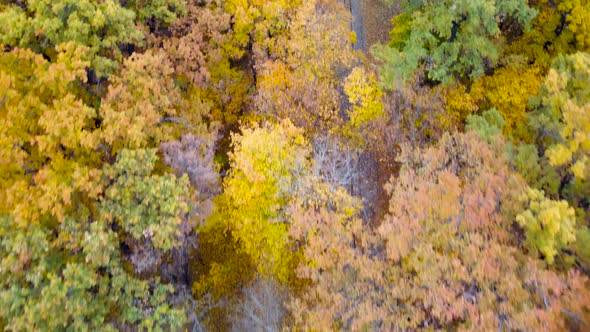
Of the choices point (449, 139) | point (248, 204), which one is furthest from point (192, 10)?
point (449, 139)

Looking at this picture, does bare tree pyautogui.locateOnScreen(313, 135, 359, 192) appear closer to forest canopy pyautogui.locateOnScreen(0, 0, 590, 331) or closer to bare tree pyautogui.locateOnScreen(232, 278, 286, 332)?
forest canopy pyautogui.locateOnScreen(0, 0, 590, 331)

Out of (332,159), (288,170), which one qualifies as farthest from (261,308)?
(332,159)

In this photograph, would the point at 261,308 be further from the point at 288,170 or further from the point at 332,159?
the point at 332,159

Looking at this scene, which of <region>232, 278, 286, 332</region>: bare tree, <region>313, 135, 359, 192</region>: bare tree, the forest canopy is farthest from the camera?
<region>313, 135, 359, 192</region>: bare tree

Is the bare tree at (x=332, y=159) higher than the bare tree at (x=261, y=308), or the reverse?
the bare tree at (x=332, y=159)

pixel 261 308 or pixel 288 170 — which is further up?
pixel 288 170

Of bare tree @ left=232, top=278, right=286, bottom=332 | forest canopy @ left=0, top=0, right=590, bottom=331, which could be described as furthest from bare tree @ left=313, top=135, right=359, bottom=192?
bare tree @ left=232, top=278, right=286, bottom=332

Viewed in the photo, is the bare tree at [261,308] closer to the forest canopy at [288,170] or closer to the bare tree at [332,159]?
the forest canopy at [288,170]

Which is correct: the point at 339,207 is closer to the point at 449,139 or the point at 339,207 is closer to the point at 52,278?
the point at 449,139

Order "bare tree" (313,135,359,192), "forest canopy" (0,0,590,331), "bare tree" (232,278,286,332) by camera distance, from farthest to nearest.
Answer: "bare tree" (313,135,359,192) → "bare tree" (232,278,286,332) → "forest canopy" (0,0,590,331)

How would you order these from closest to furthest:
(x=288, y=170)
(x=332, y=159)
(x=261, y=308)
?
(x=288, y=170)
(x=261, y=308)
(x=332, y=159)

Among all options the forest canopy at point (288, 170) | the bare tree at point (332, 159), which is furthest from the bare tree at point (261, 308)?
the bare tree at point (332, 159)
